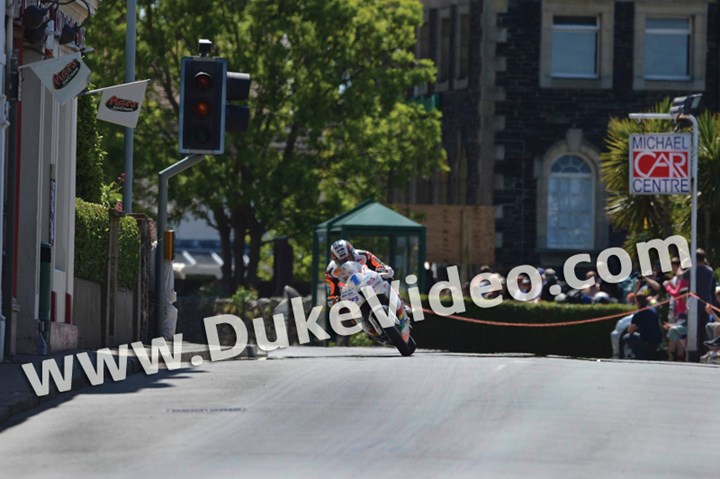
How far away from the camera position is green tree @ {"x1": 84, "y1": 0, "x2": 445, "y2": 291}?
43.4 m

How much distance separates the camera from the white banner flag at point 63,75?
782 inches

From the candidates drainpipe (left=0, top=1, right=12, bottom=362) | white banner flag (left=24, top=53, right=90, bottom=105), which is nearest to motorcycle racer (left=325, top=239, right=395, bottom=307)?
white banner flag (left=24, top=53, right=90, bottom=105)

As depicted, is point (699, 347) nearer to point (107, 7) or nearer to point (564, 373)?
point (564, 373)

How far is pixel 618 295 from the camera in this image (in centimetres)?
3969

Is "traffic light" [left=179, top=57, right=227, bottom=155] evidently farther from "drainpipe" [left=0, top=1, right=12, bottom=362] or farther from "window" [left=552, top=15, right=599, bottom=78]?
"window" [left=552, top=15, right=599, bottom=78]

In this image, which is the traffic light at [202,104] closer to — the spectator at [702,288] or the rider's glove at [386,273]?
the rider's glove at [386,273]

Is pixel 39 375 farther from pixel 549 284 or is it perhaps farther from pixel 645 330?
pixel 549 284

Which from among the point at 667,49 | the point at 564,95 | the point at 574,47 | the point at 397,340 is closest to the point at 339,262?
→ the point at 397,340

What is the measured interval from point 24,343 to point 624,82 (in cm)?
2696

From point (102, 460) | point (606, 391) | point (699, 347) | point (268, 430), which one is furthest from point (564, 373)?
point (699, 347)

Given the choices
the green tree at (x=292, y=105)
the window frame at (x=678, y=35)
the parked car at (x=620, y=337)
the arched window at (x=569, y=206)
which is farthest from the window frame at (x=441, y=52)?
the parked car at (x=620, y=337)

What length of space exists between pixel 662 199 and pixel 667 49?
1235cm

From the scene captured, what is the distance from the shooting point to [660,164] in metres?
31.1

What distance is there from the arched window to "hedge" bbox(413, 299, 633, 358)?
438 inches
